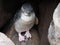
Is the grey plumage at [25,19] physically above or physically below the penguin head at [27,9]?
below

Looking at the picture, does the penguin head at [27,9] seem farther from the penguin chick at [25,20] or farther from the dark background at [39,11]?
the dark background at [39,11]

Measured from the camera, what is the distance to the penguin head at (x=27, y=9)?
1874 millimetres

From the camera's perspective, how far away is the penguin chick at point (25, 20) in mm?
1884

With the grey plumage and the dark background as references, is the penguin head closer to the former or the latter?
the grey plumage

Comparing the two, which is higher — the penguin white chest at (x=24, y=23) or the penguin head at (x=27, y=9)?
the penguin head at (x=27, y=9)

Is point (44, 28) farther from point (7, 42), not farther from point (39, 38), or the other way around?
point (7, 42)

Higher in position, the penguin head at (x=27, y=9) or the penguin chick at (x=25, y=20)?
the penguin head at (x=27, y=9)

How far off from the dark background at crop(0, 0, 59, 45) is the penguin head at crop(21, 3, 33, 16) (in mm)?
107

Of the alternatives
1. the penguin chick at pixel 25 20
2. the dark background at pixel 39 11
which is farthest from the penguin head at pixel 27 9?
the dark background at pixel 39 11

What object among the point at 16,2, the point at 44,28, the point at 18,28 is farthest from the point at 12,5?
the point at 44,28

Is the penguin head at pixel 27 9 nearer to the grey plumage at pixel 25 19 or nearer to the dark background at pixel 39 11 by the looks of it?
the grey plumage at pixel 25 19

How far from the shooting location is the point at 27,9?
188 cm

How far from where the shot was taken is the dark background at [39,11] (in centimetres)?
185

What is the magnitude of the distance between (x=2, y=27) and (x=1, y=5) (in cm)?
25
